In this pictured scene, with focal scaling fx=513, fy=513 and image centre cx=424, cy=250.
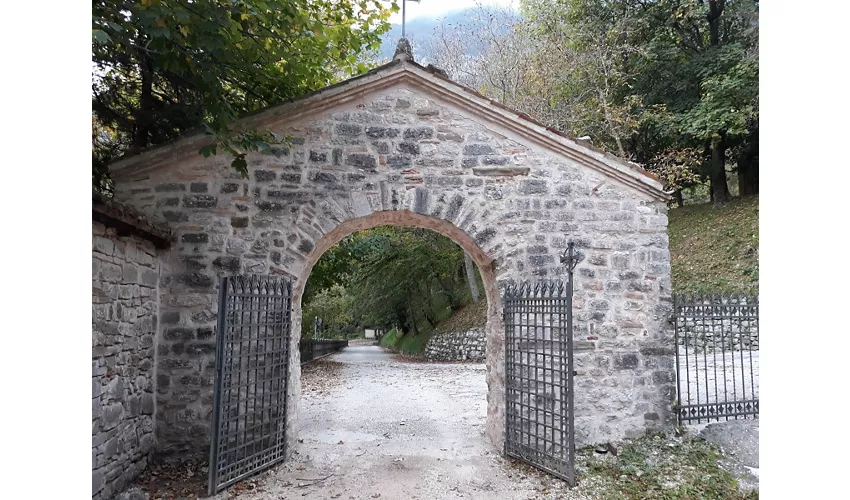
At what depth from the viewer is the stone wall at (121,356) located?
12.5 ft

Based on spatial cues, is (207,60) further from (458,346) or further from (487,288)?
(458,346)

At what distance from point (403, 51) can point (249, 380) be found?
3714 millimetres

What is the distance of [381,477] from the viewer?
4609mm

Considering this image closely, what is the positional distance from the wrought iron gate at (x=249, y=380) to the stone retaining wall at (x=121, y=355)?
725 mm

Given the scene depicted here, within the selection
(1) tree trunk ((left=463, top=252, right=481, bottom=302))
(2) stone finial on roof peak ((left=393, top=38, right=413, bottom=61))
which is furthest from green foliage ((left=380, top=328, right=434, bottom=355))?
(2) stone finial on roof peak ((left=393, top=38, right=413, bottom=61))

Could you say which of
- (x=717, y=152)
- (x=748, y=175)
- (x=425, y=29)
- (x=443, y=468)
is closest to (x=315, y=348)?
(x=425, y=29)

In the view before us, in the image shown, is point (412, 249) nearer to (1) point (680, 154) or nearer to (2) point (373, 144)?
(1) point (680, 154)

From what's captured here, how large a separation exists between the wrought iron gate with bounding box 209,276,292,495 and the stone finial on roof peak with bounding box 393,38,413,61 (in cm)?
261

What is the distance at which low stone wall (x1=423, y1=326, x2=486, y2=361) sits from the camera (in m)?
15.1

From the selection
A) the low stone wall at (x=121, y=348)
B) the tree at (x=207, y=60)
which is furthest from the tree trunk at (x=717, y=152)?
the low stone wall at (x=121, y=348)

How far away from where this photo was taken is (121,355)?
423cm

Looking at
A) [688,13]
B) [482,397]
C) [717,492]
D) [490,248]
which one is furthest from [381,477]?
[688,13]

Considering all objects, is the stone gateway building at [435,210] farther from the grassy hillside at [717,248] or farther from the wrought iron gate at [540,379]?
the grassy hillside at [717,248]

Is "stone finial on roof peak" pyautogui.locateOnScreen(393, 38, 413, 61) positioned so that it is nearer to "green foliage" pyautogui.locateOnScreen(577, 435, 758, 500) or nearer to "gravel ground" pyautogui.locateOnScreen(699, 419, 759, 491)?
"green foliage" pyautogui.locateOnScreen(577, 435, 758, 500)
